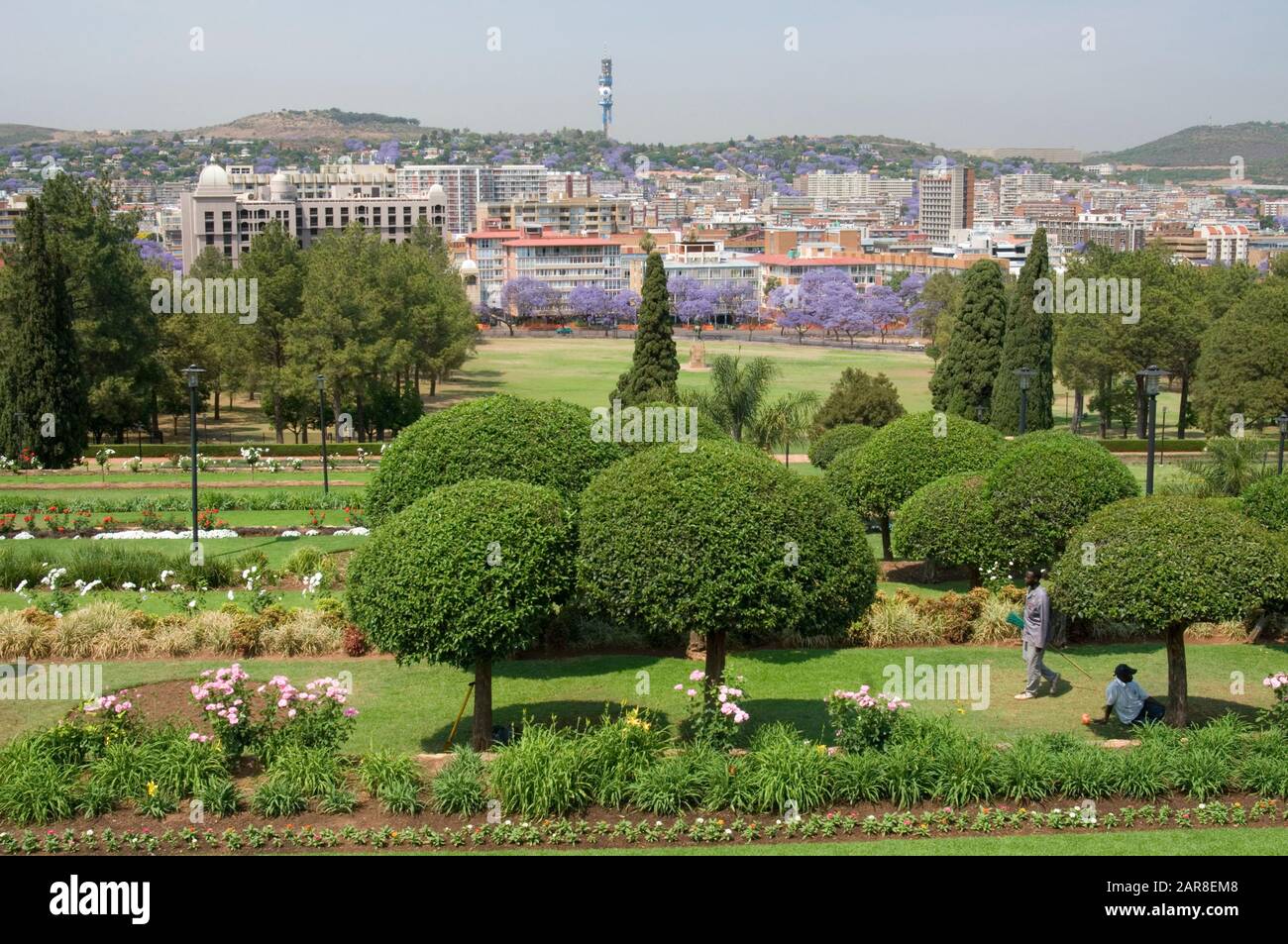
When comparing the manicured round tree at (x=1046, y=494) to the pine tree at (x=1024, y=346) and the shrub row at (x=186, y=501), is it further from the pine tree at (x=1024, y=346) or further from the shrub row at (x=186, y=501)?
the pine tree at (x=1024, y=346)

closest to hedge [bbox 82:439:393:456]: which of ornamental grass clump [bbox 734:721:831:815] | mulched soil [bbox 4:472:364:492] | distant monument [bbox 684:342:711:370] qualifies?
mulched soil [bbox 4:472:364:492]

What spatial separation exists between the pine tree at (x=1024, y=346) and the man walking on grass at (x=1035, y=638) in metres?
25.3

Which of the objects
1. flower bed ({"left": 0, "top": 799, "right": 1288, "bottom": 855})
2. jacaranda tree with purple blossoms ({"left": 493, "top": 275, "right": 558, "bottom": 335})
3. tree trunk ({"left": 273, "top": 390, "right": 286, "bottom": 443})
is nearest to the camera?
flower bed ({"left": 0, "top": 799, "right": 1288, "bottom": 855})

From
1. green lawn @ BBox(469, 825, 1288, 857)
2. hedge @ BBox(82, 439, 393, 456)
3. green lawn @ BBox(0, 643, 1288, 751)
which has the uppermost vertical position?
hedge @ BBox(82, 439, 393, 456)

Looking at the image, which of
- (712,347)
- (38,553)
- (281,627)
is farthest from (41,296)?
(712,347)

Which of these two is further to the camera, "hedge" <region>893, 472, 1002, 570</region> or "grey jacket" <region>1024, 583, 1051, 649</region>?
"hedge" <region>893, 472, 1002, 570</region>

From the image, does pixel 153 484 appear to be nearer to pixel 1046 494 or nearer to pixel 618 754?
pixel 1046 494

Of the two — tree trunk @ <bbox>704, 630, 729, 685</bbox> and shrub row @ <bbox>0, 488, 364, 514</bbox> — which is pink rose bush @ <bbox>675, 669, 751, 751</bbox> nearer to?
tree trunk @ <bbox>704, 630, 729, 685</bbox>

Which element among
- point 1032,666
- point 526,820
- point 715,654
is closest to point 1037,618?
point 1032,666

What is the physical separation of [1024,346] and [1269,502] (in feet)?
72.6

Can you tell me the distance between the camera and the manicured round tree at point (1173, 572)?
11.6 m

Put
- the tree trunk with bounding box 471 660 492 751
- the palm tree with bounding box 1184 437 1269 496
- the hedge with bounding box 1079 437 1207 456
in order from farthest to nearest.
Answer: the hedge with bounding box 1079 437 1207 456
the palm tree with bounding box 1184 437 1269 496
the tree trunk with bounding box 471 660 492 751

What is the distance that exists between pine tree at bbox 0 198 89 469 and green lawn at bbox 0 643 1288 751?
19.3 m

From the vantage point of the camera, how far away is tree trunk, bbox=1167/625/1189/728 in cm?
1205
